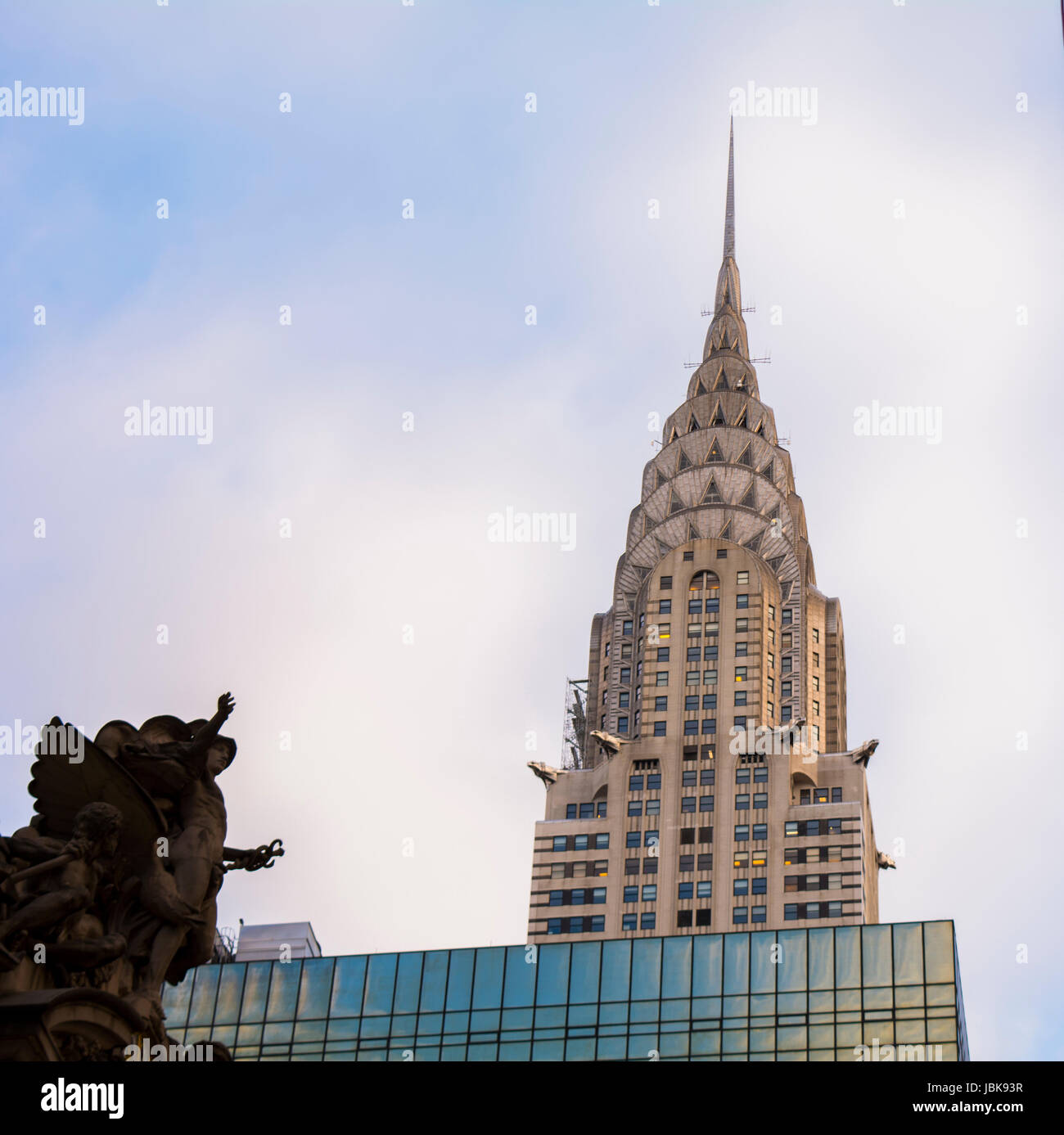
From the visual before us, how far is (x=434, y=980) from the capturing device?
295 ft

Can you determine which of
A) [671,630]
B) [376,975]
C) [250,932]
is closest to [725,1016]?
[376,975]

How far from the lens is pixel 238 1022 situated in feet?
298

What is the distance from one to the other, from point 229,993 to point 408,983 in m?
7.91

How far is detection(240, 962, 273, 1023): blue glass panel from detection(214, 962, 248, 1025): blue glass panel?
231 mm

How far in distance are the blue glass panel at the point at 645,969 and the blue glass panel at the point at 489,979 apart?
17.8 ft

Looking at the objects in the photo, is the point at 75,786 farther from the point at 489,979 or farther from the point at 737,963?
the point at 737,963

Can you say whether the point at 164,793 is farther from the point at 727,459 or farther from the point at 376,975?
the point at 727,459

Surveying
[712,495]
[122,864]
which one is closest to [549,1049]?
[122,864]

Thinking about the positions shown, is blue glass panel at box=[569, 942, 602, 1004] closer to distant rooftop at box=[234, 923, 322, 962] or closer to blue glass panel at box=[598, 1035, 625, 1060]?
blue glass panel at box=[598, 1035, 625, 1060]

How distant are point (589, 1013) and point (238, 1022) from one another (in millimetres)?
14975

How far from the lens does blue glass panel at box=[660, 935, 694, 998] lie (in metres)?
88.4

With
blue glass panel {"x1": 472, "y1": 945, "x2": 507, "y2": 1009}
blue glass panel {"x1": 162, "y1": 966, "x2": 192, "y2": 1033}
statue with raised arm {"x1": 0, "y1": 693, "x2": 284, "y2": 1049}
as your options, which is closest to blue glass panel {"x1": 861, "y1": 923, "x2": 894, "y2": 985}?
blue glass panel {"x1": 472, "y1": 945, "x2": 507, "y2": 1009}

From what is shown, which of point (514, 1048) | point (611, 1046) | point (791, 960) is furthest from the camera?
point (791, 960)
